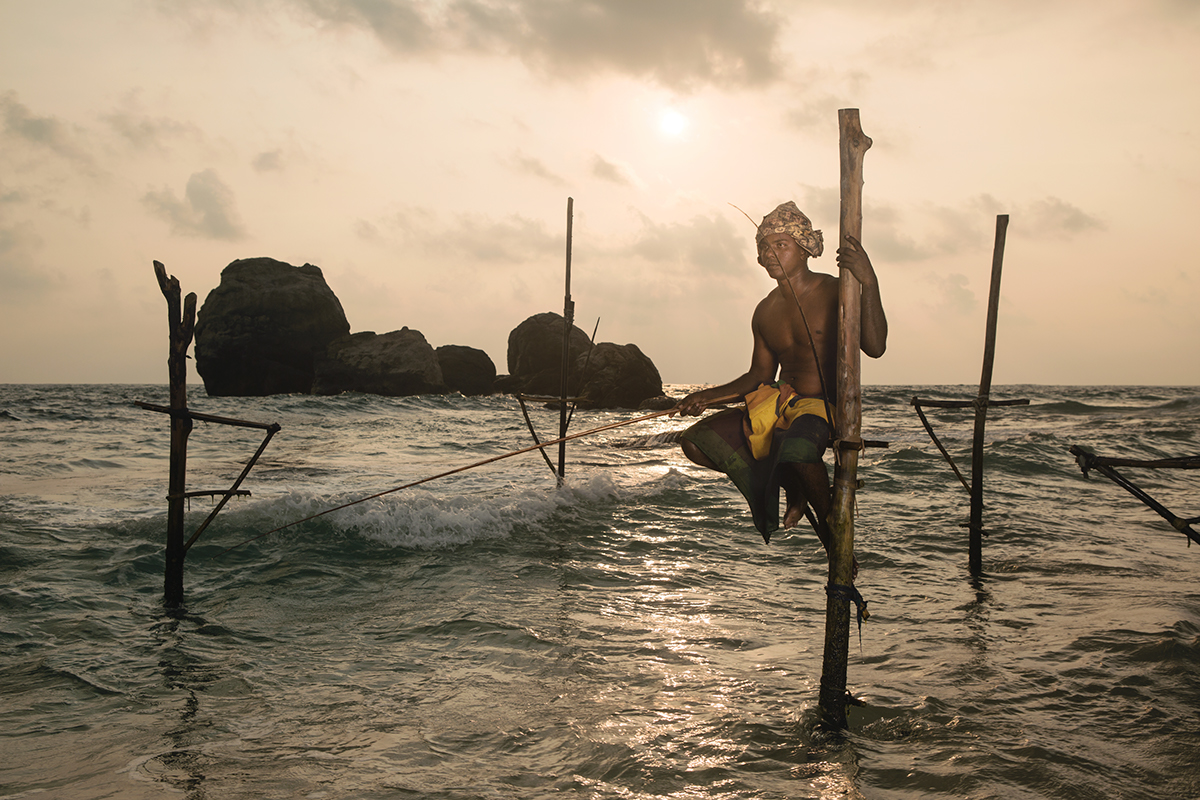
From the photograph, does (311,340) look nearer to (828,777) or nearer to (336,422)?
(336,422)

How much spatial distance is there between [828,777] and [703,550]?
6.91 m

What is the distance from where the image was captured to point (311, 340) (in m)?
57.4

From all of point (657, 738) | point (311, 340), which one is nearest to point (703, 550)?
point (657, 738)

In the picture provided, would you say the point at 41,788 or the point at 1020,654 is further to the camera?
the point at 1020,654

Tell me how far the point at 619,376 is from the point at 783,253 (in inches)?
1489

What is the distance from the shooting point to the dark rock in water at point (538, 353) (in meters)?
52.3

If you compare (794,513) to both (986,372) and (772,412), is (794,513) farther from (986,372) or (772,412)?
(986,372)

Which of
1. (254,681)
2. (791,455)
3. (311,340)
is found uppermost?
(311,340)

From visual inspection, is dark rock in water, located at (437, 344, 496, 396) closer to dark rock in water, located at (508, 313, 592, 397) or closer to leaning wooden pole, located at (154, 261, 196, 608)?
dark rock in water, located at (508, 313, 592, 397)

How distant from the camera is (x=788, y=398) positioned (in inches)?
174

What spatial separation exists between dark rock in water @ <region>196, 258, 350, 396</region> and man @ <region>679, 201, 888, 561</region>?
57.0 m

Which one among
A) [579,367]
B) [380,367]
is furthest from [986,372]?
[380,367]

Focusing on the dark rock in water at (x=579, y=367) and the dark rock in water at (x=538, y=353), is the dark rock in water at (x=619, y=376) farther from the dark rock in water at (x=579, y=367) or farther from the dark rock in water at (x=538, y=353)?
the dark rock in water at (x=538, y=353)

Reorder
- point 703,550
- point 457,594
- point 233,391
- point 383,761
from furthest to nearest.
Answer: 1. point 233,391
2. point 703,550
3. point 457,594
4. point 383,761
